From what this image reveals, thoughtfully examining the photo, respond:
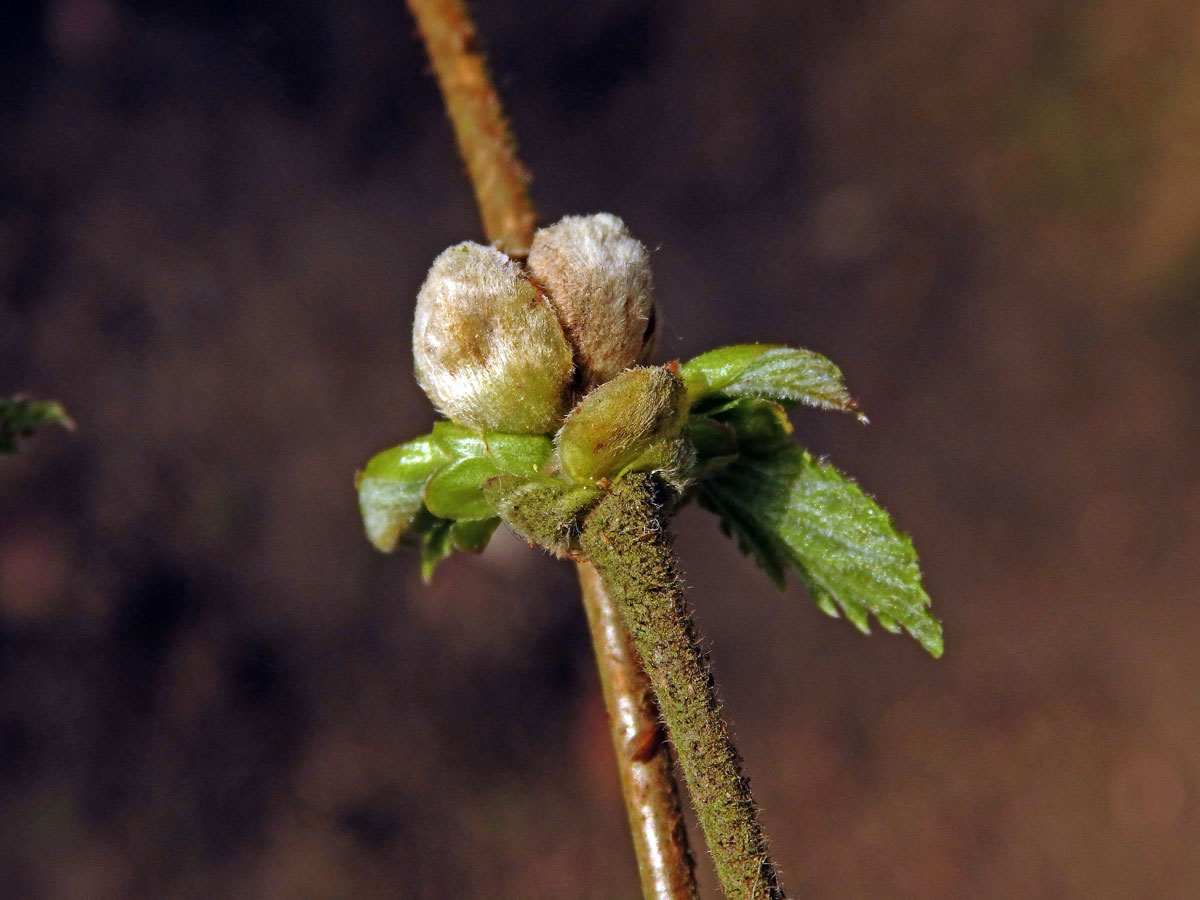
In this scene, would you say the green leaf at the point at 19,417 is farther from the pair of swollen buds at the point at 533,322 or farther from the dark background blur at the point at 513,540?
the dark background blur at the point at 513,540

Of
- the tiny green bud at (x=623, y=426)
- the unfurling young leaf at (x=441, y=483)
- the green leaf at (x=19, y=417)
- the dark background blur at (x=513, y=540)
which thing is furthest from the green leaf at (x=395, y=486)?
the dark background blur at (x=513, y=540)

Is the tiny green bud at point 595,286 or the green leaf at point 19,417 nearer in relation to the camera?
the tiny green bud at point 595,286

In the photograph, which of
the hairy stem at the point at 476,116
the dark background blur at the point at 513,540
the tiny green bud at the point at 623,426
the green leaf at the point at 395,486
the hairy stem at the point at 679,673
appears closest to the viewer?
the hairy stem at the point at 679,673

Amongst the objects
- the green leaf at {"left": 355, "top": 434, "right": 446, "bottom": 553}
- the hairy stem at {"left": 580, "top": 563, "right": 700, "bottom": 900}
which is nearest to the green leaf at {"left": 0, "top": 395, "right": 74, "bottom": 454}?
the green leaf at {"left": 355, "top": 434, "right": 446, "bottom": 553}

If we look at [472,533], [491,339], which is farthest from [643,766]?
[491,339]

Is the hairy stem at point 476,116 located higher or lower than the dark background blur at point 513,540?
lower

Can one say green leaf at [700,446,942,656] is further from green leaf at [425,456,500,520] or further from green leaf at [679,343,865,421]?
green leaf at [425,456,500,520]
